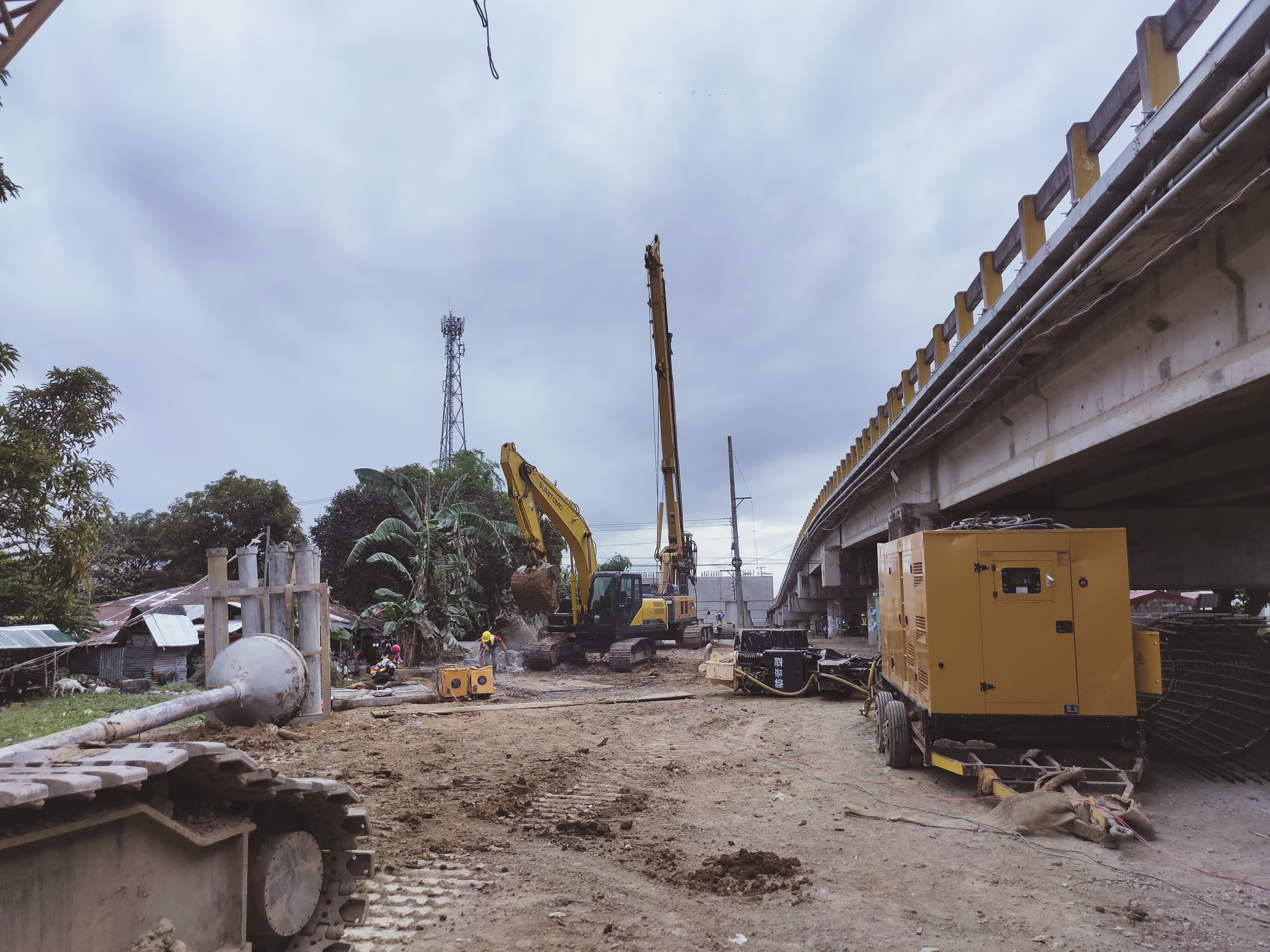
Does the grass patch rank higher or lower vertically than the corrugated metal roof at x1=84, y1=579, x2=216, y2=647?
lower

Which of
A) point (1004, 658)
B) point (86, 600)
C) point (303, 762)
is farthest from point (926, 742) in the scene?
point (86, 600)

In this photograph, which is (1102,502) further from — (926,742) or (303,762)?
(303,762)

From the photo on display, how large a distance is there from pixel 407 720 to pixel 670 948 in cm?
994

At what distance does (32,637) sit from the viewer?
2016 cm

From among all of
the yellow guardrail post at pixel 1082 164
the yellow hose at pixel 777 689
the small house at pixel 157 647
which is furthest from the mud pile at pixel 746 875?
the small house at pixel 157 647

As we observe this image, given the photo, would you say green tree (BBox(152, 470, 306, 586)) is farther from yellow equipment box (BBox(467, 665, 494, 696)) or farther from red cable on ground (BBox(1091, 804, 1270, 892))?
red cable on ground (BBox(1091, 804, 1270, 892))

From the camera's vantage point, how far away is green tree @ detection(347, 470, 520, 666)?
21.2 metres

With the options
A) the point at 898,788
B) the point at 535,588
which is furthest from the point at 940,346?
the point at 535,588

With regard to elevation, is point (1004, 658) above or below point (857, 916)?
above

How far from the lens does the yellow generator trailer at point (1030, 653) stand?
7.71 m

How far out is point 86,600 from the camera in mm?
25469

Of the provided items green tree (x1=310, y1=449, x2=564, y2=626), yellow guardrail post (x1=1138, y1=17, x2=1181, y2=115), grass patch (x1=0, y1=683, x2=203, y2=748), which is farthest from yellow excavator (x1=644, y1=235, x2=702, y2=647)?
yellow guardrail post (x1=1138, y1=17, x2=1181, y2=115)

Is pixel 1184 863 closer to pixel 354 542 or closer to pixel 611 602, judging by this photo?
pixel 611 602

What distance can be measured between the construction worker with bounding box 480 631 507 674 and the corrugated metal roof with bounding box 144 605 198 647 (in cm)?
945
